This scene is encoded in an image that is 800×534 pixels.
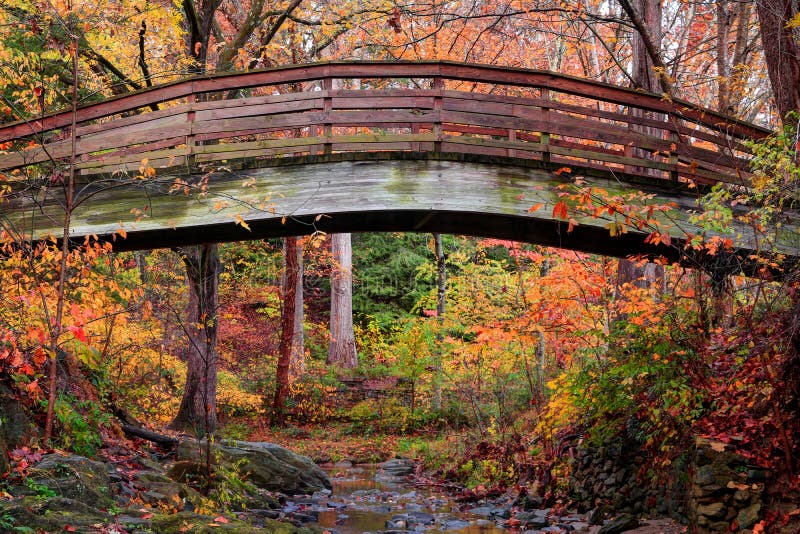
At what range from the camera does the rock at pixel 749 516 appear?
19.6 ft

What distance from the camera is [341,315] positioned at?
24219mm

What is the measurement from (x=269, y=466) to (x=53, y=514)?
6.74 m

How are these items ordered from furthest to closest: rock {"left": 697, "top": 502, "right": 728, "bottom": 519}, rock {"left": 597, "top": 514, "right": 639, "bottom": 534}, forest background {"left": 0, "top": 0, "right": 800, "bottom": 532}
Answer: rock {"left": 597, "top": 514, "right": 639, "bottom": 534}
forest background {"left": 0, "top": 0, "right": 800, "bottom": 532}
rock {"left": 697, "top": 502, "right": 728, "bottom": 519}

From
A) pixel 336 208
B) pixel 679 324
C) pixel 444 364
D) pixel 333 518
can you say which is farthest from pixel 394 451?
pixel 679 324

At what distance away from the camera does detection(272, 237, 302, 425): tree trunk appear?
1914cm

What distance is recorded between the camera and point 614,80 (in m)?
25.6

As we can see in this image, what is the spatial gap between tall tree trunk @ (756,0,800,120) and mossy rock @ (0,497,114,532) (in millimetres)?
8541

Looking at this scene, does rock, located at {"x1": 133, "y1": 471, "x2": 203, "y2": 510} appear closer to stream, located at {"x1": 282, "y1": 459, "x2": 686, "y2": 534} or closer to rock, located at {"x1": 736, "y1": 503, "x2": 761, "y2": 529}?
stream, located at {"x1": 282, "y1": 459, "x2": 686, "y2": 534}

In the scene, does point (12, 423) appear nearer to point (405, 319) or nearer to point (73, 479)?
point (73, 479)

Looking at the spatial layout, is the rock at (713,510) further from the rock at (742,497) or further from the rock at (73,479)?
the rock at (73,479)

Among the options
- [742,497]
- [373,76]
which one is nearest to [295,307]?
[373,76]

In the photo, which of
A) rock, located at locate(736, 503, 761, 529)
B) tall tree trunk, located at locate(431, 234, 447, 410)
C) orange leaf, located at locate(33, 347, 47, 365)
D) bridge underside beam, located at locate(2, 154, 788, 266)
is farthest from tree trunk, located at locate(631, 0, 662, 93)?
orange leaf, located at locate(33, 347, 47, 365)

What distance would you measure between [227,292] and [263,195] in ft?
59.0

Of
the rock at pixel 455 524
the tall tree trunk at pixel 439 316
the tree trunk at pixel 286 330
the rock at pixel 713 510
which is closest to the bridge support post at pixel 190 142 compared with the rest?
the rock at pixel 455 524
